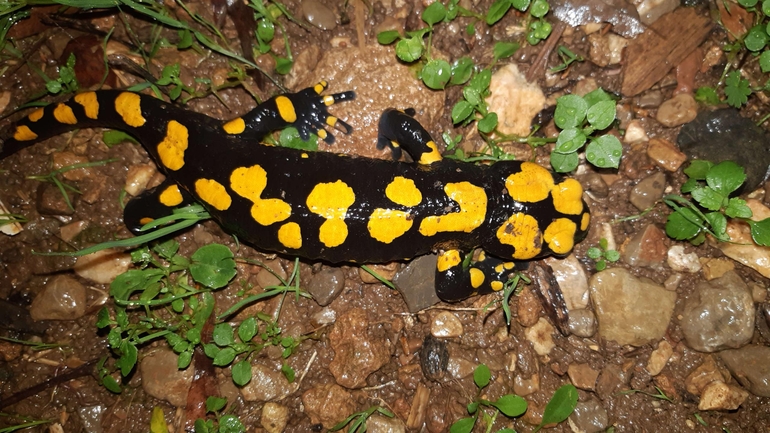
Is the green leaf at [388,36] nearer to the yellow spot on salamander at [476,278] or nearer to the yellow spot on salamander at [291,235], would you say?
the yellow spot on salamander at [291,235]

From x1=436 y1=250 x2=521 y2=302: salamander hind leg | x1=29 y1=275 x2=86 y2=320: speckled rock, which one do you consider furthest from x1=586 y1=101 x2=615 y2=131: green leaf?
x1=29 y1=275 x2=86 y2=320: speckled rock

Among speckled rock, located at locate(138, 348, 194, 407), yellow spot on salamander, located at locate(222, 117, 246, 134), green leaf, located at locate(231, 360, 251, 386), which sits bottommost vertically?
speckled rock, located at locate(138, 348, 194, 407)

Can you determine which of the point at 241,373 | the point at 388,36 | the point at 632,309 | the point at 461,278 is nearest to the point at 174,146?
the point at 241,373

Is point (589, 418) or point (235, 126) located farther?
point (235, 126)

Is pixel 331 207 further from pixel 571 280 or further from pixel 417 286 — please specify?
pixel 571 280

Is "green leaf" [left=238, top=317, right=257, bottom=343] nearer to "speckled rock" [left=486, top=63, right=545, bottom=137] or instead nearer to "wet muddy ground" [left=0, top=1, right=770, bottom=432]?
"wet muddy ground" [left=0, top=1, right=770, bottom=432]

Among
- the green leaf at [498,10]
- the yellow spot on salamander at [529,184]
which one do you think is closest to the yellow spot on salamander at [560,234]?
the yellow spot on salamander at [529,184]
